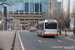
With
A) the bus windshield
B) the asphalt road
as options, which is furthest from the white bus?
the asphalt road

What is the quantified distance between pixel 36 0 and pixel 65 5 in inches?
366

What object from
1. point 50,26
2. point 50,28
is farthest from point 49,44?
point 50,26

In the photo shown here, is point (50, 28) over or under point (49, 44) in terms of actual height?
→ over

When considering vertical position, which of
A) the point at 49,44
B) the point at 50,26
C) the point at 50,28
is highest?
the point at 50,26

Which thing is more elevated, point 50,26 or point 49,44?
point 50,26

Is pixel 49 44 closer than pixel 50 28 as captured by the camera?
Yes

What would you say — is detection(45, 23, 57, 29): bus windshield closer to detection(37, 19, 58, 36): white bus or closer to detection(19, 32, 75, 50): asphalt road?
detection(37, 19, 58, 36): white bus

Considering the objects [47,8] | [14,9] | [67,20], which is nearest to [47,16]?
[47,8]

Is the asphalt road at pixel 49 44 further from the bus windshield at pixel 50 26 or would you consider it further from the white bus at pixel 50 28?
the bus windshield at pixel 50 26

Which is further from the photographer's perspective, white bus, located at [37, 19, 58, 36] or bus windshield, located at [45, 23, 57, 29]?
bus windshield, located at [45, 23, 57, 29]

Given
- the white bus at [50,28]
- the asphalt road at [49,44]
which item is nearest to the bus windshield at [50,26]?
the white bus at [50,28]

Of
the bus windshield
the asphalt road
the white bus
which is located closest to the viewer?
the asphalt road

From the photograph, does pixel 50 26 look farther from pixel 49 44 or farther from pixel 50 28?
pixel 49 44

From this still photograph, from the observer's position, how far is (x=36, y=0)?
41594 millimetres
